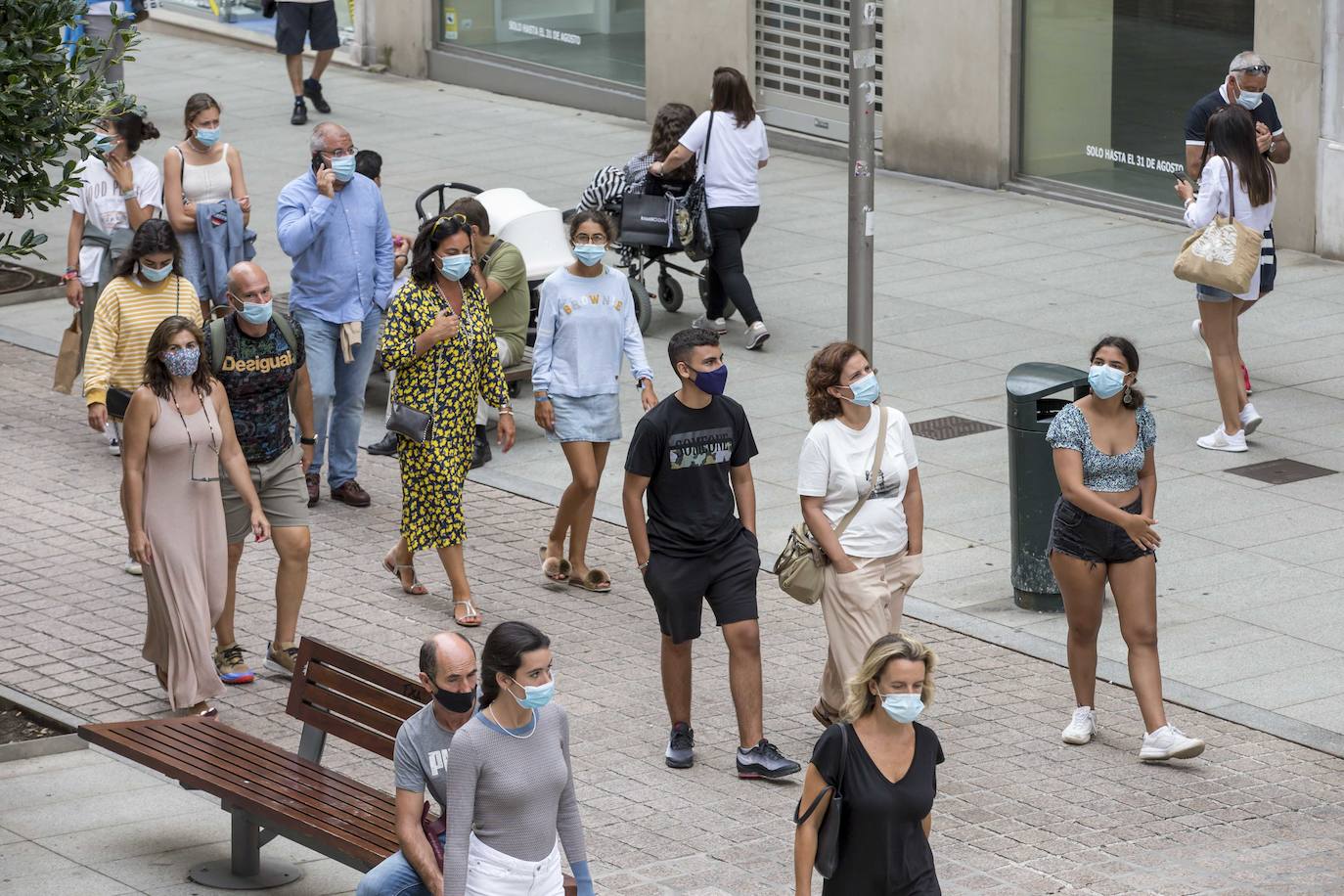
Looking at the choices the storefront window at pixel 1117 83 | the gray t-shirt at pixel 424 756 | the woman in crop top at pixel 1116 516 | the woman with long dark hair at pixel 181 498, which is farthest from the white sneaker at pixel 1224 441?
the gray t-shirt at pixel 424 756

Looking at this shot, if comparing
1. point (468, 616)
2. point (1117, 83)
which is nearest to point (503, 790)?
point (468, 616)

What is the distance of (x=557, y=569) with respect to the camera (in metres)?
A: 11.0

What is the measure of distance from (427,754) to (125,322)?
4752 mm

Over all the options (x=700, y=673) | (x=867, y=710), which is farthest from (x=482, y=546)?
(x=867, y=710)

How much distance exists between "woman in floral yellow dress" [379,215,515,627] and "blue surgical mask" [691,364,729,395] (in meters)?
2.04

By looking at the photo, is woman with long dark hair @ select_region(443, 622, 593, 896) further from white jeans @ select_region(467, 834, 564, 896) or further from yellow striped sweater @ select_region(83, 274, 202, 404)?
yellow striped sweater @ select_region(83, 274, 202, 404)

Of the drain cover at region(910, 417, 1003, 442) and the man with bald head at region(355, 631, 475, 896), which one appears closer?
the man with bald head at region(355, 631, 475, 896)

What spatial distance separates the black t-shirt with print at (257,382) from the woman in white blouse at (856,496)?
2371 mm

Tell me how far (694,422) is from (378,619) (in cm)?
243

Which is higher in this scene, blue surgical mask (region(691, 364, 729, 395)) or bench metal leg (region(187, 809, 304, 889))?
blue surgical mask (region(691, 364, 729, 395))

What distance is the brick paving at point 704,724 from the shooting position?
797 cm

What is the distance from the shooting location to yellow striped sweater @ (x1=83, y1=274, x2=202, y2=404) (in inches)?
420

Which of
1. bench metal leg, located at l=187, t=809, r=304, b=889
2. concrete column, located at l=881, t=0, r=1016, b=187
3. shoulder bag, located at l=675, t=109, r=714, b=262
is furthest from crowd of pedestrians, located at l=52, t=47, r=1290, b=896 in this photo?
concrete column, located at l=881, t=0, r=1016, b=187

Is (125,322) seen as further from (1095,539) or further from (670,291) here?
(670,291)
